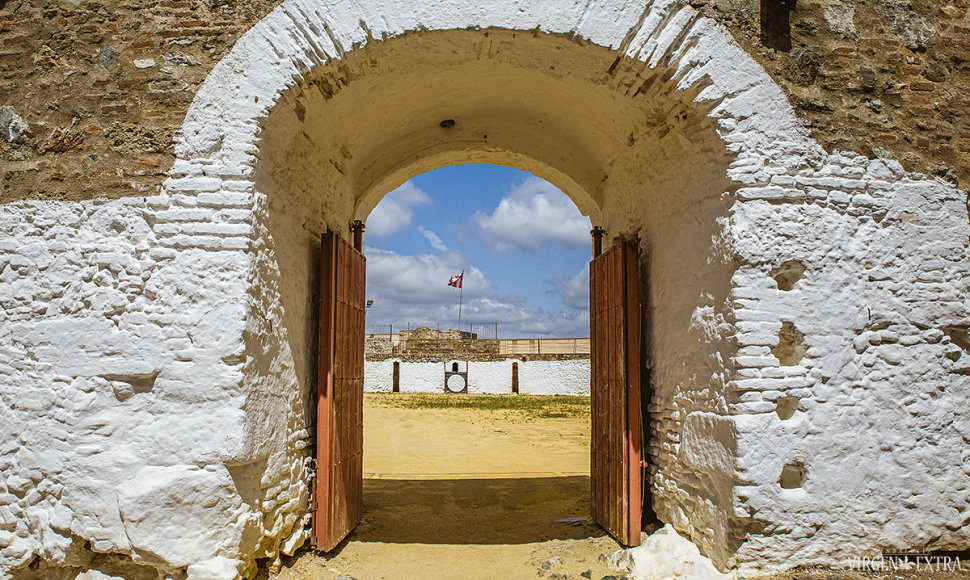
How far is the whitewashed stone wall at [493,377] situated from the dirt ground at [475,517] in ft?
39.3

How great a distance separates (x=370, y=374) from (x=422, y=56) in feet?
72.3

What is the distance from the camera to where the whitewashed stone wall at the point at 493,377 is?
22.7m

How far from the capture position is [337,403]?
4355 millimetres

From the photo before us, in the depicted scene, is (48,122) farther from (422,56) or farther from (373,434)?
(373,434)

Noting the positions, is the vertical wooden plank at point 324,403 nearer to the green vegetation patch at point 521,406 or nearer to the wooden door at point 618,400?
the wooden door at point 618,400

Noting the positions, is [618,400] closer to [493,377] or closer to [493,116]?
[493,116]

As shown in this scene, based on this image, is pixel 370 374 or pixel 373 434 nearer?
pixel 373 434

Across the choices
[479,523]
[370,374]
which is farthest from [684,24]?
[370,374]

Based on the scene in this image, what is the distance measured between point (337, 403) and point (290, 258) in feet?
3.54

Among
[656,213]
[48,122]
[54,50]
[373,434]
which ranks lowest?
[373,434]

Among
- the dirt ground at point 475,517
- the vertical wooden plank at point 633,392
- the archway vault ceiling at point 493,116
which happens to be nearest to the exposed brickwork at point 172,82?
the archway vault ceiling at point 493,116

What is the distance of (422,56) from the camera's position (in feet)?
12.8

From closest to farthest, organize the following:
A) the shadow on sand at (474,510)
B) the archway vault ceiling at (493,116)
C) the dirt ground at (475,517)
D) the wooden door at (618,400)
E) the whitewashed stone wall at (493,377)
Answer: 1. the archway vault ceiling at (493,116)
2. the dirt ground at (475,517)
3. the wooden door at (618,400)
4. the shadow on sand at (474,510)
5. the whitewashed stone wall at (493,377)

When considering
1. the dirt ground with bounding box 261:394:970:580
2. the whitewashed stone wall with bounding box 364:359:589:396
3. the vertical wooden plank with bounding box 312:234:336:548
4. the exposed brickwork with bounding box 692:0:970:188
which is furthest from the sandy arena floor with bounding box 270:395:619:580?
the whitewashed stone wall with bounding box 364:359:589:396
